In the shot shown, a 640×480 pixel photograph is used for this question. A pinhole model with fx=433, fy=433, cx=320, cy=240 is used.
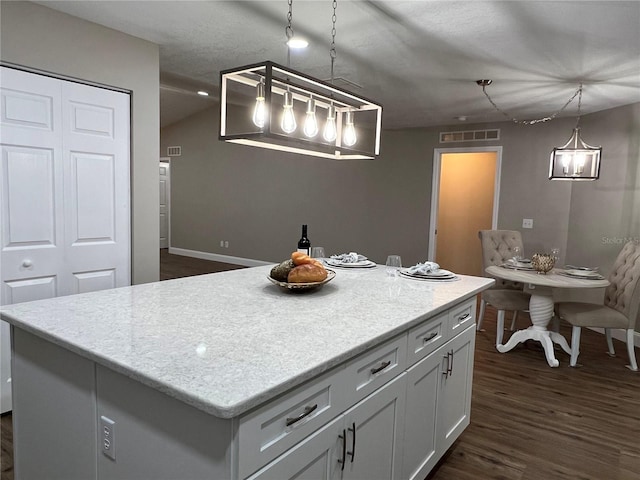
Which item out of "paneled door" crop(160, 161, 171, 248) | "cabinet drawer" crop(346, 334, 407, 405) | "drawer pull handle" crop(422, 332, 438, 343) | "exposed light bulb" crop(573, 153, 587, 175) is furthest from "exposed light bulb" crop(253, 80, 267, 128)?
"paneled door" crop(160, 161, 171, 248)

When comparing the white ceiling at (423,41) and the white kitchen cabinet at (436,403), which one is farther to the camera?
the white ceiling at (423,41)

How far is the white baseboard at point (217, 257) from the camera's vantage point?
7947mm

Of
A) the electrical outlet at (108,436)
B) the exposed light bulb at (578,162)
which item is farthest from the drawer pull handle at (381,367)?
the exposed light bulb at (578,162)

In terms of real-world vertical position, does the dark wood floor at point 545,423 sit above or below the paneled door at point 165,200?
below

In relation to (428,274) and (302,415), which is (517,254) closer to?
(428,274)

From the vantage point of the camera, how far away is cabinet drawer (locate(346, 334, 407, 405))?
54.2 inches

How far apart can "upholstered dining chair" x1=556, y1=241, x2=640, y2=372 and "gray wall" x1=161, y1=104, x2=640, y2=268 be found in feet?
2.99

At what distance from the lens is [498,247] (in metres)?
4.65

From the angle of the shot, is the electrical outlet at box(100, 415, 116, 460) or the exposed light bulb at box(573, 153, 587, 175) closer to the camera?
the electrical outlet at box(100, 415, 116, 460)

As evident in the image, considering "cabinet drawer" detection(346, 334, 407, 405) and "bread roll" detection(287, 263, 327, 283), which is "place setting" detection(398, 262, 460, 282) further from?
"cabinet drawer" detection(346, 334, 407, 405)

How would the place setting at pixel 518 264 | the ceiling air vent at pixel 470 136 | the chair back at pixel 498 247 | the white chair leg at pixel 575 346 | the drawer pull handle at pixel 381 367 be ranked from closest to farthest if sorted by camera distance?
the drawer pull handle at pixel 381 367 < the white chair leg at pixel 575 346 < the place setting at pixel 518 264 < the chair back at pixel 498 247 < the ceiling air vent at pixel 470 136

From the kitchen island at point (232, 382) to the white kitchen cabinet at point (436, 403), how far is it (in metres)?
0.01

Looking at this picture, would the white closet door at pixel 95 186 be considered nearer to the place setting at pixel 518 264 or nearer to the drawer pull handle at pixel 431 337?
the drawer pull handle at pixel 431 337

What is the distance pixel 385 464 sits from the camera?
1.63 meters
